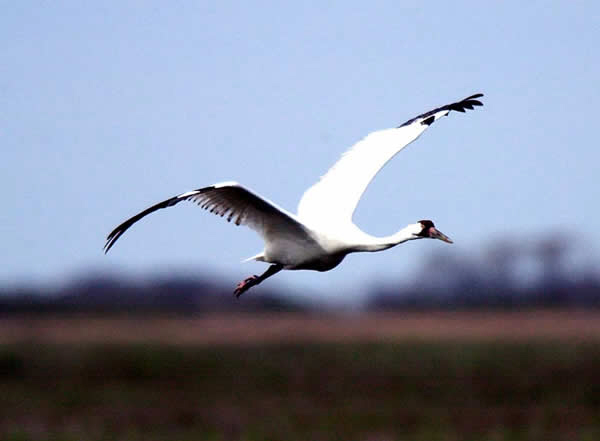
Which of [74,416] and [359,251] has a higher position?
[359,251]

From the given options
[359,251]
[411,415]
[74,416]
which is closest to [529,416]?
[411,415]

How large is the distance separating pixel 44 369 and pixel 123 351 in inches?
70.8

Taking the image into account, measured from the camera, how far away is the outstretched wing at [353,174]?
827 centimetres

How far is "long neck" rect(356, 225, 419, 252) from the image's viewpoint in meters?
7.35

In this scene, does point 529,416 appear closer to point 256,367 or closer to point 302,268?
point 256,367

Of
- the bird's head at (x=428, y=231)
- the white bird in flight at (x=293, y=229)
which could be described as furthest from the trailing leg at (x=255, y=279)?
the bird's head at (x=428, y=231)

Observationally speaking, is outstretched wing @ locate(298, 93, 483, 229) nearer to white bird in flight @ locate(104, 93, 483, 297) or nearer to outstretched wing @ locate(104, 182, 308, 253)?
white bird in flight @ locate(104, 93, 483, 297)

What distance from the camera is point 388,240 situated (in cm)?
743

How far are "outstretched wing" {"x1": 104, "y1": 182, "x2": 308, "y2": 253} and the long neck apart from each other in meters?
0.44

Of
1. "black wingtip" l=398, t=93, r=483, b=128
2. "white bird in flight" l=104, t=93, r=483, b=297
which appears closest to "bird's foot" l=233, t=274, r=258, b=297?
"white bird in flight" l=104, t=93, r=483, b=297

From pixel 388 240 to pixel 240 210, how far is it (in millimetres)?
1000

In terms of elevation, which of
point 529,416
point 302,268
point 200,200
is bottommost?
point 529,416

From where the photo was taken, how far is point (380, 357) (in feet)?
85.0

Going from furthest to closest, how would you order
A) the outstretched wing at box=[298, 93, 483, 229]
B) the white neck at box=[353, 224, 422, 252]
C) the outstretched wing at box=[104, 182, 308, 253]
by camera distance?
the outstretched wing at box=[298, 93, 483, 229], the white neck at box=[353, 224, 422, 252], the outstretched wing at box=[104, 182, 308, 253]
